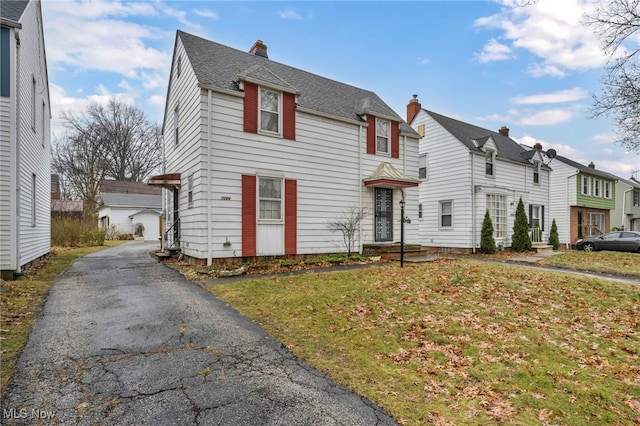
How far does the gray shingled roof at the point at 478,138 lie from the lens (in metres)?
18.1

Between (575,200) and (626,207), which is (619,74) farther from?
(626,207)

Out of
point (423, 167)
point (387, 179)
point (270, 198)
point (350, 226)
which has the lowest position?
point (350, 226)

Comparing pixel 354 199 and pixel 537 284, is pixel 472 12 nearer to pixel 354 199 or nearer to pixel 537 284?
pixel 354 199

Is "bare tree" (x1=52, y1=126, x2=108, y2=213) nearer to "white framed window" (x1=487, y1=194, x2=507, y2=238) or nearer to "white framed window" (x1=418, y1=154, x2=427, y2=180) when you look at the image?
"white framed window" (x1=418, y1=154, x2=427, y2=180)

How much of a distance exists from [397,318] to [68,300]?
6330 mm

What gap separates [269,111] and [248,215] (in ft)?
12.1

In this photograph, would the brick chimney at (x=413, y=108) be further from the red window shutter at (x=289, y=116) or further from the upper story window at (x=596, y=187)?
the upper story window at (x=596, y=187)

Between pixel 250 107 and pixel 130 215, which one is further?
pixel 130 215

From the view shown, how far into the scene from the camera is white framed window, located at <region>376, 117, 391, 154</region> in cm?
1409

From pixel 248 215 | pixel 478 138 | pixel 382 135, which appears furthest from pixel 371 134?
pixel 478 138

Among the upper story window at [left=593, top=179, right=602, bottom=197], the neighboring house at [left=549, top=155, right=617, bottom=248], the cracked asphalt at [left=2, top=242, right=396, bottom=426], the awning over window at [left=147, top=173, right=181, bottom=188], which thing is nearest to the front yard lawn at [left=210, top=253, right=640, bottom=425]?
the cracked asphalt at [left=2, top=242, right=396, bottom=426]

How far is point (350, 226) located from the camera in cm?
1254

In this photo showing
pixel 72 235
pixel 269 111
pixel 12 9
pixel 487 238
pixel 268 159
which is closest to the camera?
pixel 12 9

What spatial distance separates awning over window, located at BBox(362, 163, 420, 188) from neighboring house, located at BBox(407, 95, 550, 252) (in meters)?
3.77
